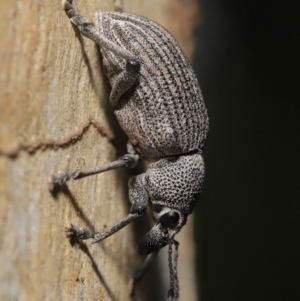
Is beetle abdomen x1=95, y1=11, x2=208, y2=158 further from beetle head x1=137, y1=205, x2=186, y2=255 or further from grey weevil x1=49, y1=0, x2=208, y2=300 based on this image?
beetle head x1=137, y1=205, x2=186, y2=255

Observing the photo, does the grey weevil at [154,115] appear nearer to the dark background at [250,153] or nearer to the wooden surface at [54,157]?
the wooden surface at [54,157]

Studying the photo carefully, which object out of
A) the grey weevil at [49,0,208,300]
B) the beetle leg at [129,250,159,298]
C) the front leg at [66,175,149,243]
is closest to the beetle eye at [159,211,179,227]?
the grey weevil at [49,0,208,300]

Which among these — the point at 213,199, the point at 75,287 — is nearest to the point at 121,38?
the point at 75,287

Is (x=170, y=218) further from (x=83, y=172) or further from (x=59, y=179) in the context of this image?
(x=59, y=179)

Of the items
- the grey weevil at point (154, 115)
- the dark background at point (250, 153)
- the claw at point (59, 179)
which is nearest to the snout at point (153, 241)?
the grey weevil at point (154, 115)

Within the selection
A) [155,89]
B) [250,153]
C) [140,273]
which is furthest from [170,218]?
[250,153]

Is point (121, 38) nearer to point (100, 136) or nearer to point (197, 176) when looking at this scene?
point (100, 136)

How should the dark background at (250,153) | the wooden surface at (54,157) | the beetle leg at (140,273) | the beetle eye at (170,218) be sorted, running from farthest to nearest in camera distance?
the dark background at (250,153)
the beetle leg at (140,273)
the beetle eye at (170,218)
the wooden surface at (54,157)
